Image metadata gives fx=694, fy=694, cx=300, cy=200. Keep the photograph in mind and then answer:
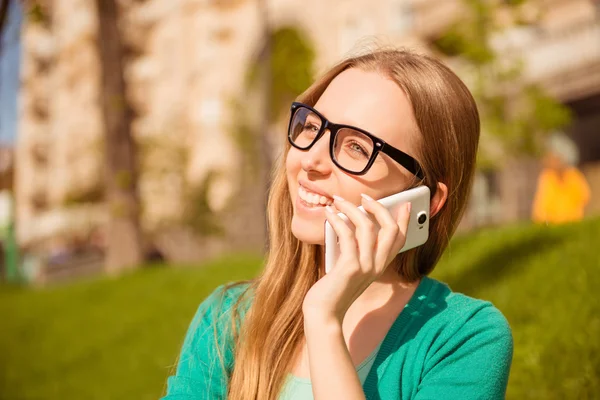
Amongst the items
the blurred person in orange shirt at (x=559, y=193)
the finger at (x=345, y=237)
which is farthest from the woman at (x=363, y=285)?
the blurred person in orange shirt at (x=559, y=193)

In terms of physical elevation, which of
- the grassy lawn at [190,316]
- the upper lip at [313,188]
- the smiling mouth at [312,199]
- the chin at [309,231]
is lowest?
the grassy lawn at [190,316]

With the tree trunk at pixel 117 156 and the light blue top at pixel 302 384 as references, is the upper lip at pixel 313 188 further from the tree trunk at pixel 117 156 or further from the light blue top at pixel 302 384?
the tree trunk at pixel 117 156

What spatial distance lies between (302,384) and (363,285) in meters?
0.38

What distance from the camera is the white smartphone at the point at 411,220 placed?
1788 mm

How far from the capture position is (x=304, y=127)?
2027 mm

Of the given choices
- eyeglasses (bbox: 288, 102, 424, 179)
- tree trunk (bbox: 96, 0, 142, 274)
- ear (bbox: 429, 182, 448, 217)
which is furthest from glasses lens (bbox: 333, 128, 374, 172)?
tree trunk (bbox: 96, 0, 142, 274)

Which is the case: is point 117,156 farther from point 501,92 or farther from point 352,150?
point 352,150

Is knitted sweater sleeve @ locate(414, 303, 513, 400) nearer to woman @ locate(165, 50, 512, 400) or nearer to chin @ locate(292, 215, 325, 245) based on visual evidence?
woman @ locate(165, 50, 512, 400)

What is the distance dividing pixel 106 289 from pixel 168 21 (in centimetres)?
3188

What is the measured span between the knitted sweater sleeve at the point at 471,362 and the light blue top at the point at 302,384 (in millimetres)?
149

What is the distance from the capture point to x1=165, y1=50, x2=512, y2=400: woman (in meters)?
1.73

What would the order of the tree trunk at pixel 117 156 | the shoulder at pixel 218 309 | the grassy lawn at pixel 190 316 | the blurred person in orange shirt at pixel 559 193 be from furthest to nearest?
the tree trunk at pixel 117 156 → the blurred person in orange shirt at pixel 559 193 → the grassy lawn at pixel 190 316 → the shoulder at pixel 218 309

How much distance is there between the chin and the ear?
0.38 m

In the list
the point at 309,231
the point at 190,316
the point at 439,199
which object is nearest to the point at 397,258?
the point at 439,199
